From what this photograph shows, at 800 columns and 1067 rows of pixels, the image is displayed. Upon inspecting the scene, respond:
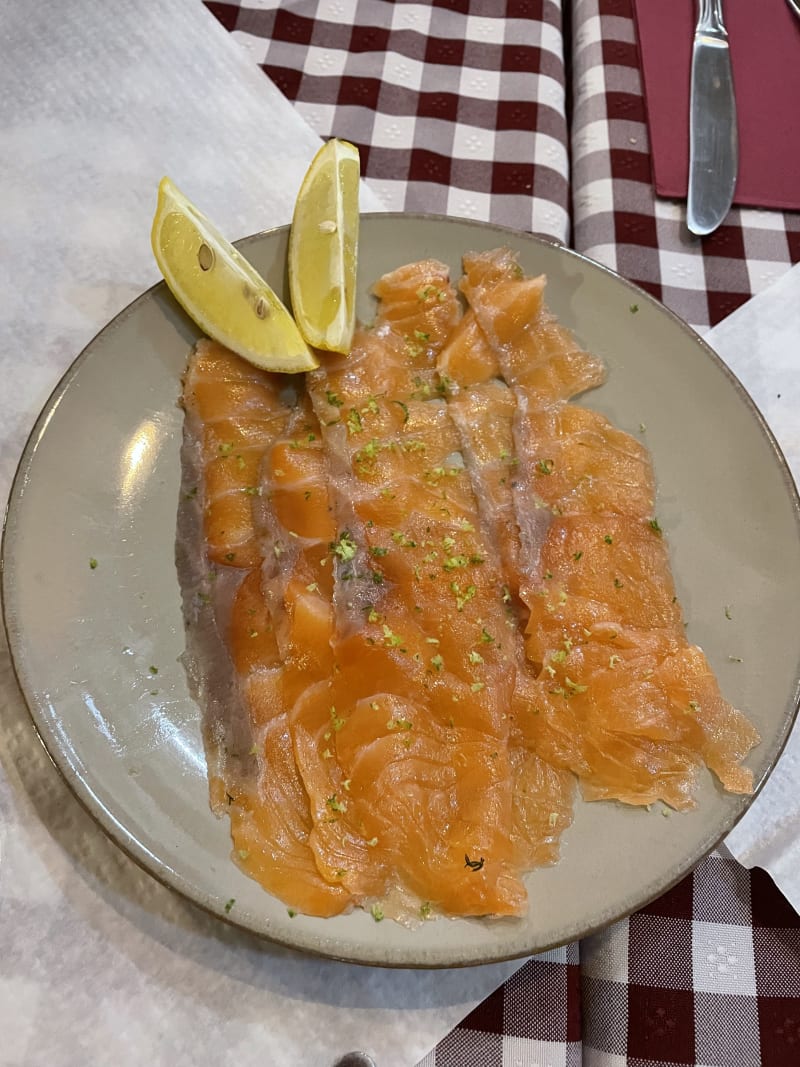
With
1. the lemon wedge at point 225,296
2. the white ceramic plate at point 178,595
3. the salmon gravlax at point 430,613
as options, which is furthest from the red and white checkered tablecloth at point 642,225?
the lemon wedge at point 225,296

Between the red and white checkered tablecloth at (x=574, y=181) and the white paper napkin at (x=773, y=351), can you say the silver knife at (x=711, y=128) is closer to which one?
the red and white checkered tablecloth at (x=574, y=181)

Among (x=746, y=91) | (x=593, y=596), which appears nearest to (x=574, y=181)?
(x=746, y=91)

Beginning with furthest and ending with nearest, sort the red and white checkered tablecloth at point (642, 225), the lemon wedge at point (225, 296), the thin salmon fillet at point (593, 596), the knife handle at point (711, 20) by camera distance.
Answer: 1. the knife handle at point (711, 20)
2. the red and white checkered tablecloth at point (642, 225)
3. the lemon wedge at point (225, 296)
4. the thin salmon fillet at point (593, 596)

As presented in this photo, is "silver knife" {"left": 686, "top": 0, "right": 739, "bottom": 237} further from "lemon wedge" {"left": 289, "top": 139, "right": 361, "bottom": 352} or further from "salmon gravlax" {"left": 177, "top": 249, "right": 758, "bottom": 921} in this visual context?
"lemon wedge" {"left": 289, "top": 139, "right": 361, "bottom": 352}

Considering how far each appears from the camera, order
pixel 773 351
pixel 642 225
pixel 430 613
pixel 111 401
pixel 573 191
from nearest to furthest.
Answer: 1. pixel 430 613
2. pixel 111 401
3. pixel 773 351
4. pixel 642 225
5. pixel 573 191

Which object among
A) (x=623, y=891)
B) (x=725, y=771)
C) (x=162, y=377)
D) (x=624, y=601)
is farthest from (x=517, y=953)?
(x=162, y=377)

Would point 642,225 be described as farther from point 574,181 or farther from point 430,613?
point 430,613

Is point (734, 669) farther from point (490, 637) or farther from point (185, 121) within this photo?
point (185, 121)
